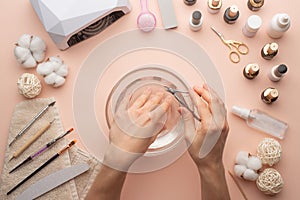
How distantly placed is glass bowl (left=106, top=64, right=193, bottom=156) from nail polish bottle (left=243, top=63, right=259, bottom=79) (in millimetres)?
137

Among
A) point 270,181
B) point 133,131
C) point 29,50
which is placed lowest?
point 270,181

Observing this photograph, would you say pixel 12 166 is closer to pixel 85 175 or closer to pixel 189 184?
pixel 85 175

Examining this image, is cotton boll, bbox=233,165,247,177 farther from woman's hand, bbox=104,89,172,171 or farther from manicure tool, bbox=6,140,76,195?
manicure tool, bbox=6,140,76,195

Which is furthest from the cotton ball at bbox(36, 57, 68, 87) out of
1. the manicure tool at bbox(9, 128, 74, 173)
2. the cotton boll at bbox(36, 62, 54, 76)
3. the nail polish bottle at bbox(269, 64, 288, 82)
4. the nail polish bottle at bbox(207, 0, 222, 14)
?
the nail polish bottle at bbox(269, 64, 288, 82)

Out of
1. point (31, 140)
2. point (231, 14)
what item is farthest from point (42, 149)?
point (231, 14)

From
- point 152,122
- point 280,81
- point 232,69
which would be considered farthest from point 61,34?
point 280,81

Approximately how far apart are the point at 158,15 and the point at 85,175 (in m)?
0.38

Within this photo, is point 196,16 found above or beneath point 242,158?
above

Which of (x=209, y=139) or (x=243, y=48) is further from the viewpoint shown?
(x=243, y=48)

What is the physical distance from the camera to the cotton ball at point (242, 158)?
99cm

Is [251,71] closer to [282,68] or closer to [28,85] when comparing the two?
[282,68]

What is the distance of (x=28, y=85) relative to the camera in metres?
0.99

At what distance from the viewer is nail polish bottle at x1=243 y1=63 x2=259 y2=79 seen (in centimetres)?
99

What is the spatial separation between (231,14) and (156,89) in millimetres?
230
